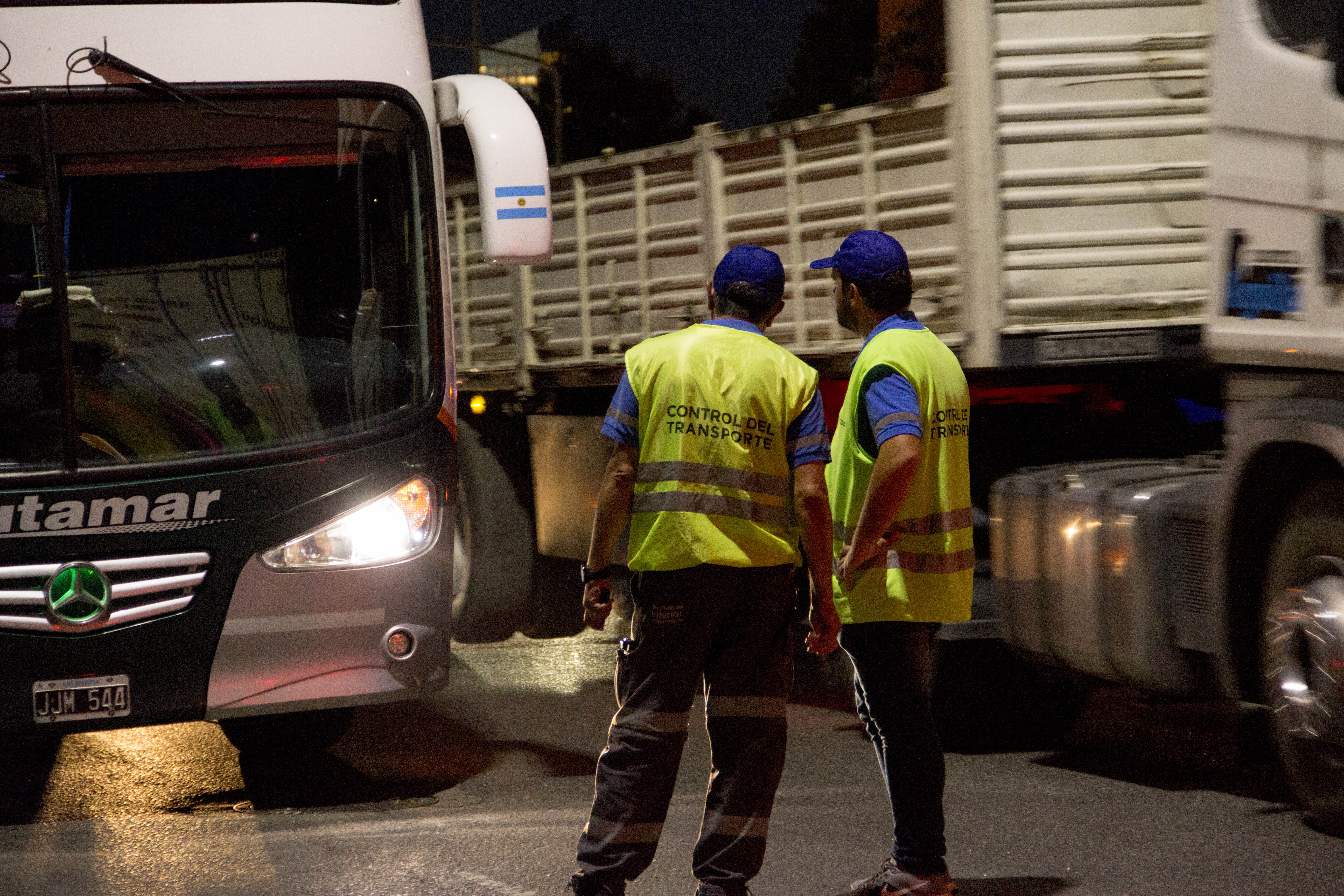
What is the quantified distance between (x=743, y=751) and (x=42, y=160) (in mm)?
2957

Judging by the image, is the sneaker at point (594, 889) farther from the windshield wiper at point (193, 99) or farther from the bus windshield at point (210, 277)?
the windshield wiper at point (193, 99)

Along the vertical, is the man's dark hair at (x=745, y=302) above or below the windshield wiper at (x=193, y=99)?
below

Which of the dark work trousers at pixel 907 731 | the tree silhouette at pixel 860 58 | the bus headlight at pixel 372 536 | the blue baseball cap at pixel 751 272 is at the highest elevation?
the tree silhouette at pixel 860 58

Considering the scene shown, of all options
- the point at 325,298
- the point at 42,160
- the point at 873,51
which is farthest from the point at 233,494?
the point at 873,51

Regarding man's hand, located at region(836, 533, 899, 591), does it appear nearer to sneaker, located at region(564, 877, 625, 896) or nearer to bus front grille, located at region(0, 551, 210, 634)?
sneaker, located at region(564, 877, 625, 896)

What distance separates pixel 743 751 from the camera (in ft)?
13.5

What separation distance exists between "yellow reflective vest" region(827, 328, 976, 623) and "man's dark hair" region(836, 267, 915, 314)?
12 cm

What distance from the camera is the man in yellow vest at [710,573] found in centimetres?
408

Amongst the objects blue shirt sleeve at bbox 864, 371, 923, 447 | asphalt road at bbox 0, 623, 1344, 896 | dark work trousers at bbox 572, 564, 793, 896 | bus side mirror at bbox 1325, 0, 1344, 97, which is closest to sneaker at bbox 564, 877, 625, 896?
dark work trousers at bbox 572, 564, 793, 896

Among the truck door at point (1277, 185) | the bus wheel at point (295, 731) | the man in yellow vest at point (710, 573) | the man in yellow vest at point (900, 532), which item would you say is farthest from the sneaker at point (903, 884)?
the bus wheel at point (295, 731)

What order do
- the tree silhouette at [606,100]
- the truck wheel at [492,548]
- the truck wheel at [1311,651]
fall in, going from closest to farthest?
the truck wheel at [1311,651], the truck wheel at [492,548], the tree silhouette at [606,100]

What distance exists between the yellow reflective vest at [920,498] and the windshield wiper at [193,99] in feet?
7.11

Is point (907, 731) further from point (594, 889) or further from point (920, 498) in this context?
point (594, 889)

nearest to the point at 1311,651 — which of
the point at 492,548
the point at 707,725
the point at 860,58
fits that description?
the point at 707,725
